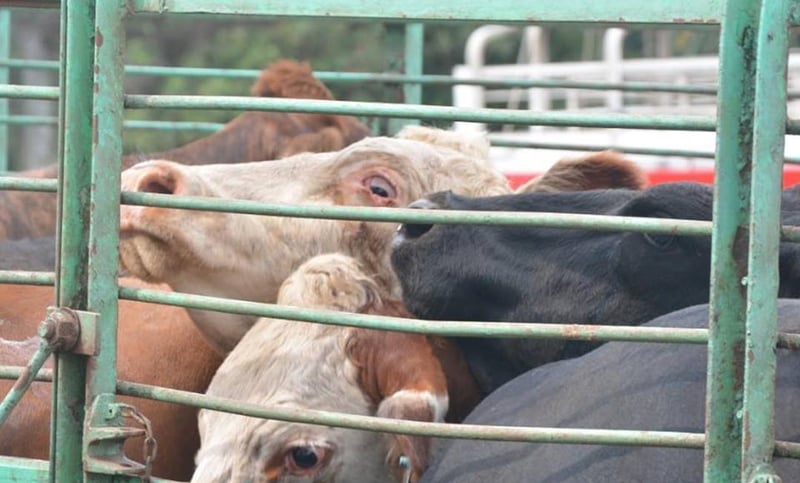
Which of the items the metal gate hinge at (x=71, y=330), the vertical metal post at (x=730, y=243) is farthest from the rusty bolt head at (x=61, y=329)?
the vertical metal post at (x=730, y=243)

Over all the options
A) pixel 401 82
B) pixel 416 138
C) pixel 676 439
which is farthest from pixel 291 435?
pixel 401 82

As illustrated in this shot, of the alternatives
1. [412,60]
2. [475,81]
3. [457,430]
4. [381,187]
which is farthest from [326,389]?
[412,60]

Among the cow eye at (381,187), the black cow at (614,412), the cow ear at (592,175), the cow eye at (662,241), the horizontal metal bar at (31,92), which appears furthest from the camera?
the cow ear at (592,175)

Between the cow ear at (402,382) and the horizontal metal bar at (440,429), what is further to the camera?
the cow ear at (402,382)

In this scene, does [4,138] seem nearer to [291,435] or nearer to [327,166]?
[327,166]

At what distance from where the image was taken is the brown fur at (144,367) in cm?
333

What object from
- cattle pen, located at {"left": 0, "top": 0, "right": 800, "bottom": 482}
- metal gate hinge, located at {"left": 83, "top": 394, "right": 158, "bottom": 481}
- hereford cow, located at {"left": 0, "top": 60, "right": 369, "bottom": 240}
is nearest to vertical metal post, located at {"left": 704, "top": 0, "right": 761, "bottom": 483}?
cattle pen, located at {"left": 0, "top": 0, "right": 800, "bottom": 482}

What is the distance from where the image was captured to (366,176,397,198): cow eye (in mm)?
3625

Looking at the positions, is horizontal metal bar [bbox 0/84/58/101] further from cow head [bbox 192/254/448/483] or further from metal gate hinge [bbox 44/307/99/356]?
cow head [bbox 192/254/448/483]

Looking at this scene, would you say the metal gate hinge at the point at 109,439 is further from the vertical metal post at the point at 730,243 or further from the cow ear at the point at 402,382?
the vertical metal post at the point at 730,243

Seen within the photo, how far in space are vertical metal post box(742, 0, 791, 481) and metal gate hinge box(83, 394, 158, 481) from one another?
111cm

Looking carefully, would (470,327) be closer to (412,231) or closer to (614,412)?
(614,412)

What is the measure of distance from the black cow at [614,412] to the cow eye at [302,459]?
24 cm

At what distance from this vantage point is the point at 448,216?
2260 mm
